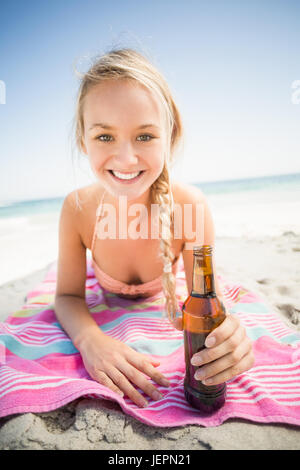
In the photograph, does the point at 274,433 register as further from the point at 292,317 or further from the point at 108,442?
the point at 292,317

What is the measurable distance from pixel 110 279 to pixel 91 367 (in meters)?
0.81

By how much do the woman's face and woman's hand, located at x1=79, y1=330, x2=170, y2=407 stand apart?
0.82m

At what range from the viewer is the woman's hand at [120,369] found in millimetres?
1112

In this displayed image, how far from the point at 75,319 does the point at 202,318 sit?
847 mm

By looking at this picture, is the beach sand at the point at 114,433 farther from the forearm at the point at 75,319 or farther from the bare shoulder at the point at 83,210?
the bare shoulder at the point at 83,210

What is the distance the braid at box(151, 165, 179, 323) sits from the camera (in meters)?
1.47

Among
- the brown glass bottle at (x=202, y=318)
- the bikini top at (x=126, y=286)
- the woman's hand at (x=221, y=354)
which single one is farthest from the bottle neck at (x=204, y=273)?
the bikini top at (x=126, y=286)

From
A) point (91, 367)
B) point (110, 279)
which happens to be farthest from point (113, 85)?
point (91, 367)

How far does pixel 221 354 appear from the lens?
935 mm

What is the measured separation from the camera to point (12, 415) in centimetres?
99

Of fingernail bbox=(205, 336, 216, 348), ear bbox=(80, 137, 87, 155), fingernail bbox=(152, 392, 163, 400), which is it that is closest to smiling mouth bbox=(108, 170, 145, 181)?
ear bbox=(80, 137, 87, 155)

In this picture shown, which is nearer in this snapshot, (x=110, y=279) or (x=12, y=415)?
(x=12, y=415)

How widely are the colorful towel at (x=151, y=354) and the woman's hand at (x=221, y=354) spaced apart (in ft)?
0.58

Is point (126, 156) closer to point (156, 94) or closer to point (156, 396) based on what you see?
point (156, 94)
